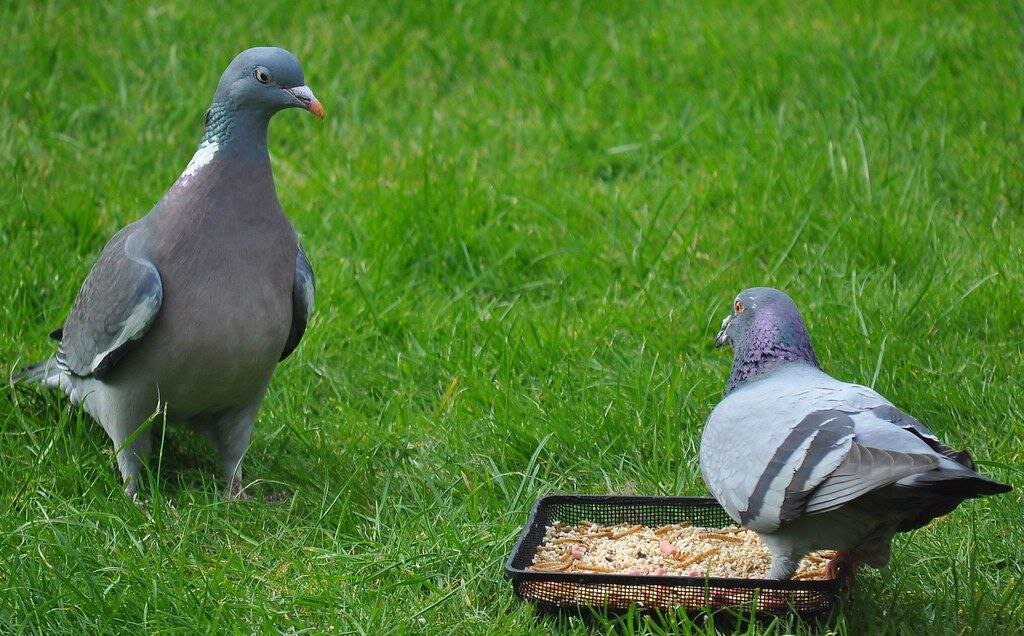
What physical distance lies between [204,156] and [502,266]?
5.69ft

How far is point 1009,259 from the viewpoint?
4543 millimetres

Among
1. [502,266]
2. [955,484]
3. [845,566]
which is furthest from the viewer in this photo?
[502,266]

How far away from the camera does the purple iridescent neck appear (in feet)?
10.1

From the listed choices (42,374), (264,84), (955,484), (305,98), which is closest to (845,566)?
(955,484)

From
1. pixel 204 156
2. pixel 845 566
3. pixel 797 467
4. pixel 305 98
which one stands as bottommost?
pixel 845 566

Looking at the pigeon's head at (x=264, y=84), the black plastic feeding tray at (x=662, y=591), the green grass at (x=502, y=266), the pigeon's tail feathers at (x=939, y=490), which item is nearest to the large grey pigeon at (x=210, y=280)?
the pigeon's head at (x=264, y=84)

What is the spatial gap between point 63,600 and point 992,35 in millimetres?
5122

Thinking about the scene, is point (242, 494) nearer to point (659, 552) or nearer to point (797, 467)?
point (659, 552)

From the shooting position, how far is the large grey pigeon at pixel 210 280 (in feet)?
11.0

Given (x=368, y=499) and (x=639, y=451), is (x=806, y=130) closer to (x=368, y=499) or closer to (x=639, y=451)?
(x=639, y=451)

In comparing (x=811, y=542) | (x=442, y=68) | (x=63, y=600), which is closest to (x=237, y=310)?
(x=63, y=600)

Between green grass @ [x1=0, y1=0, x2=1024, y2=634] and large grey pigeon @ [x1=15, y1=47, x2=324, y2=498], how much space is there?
0.91 feet

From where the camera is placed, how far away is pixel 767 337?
3.10 metres

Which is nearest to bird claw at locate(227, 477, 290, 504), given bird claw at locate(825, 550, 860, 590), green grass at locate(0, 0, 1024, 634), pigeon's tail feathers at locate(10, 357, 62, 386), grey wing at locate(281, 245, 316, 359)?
green grass at locate(0, 0, 1024, 634)
